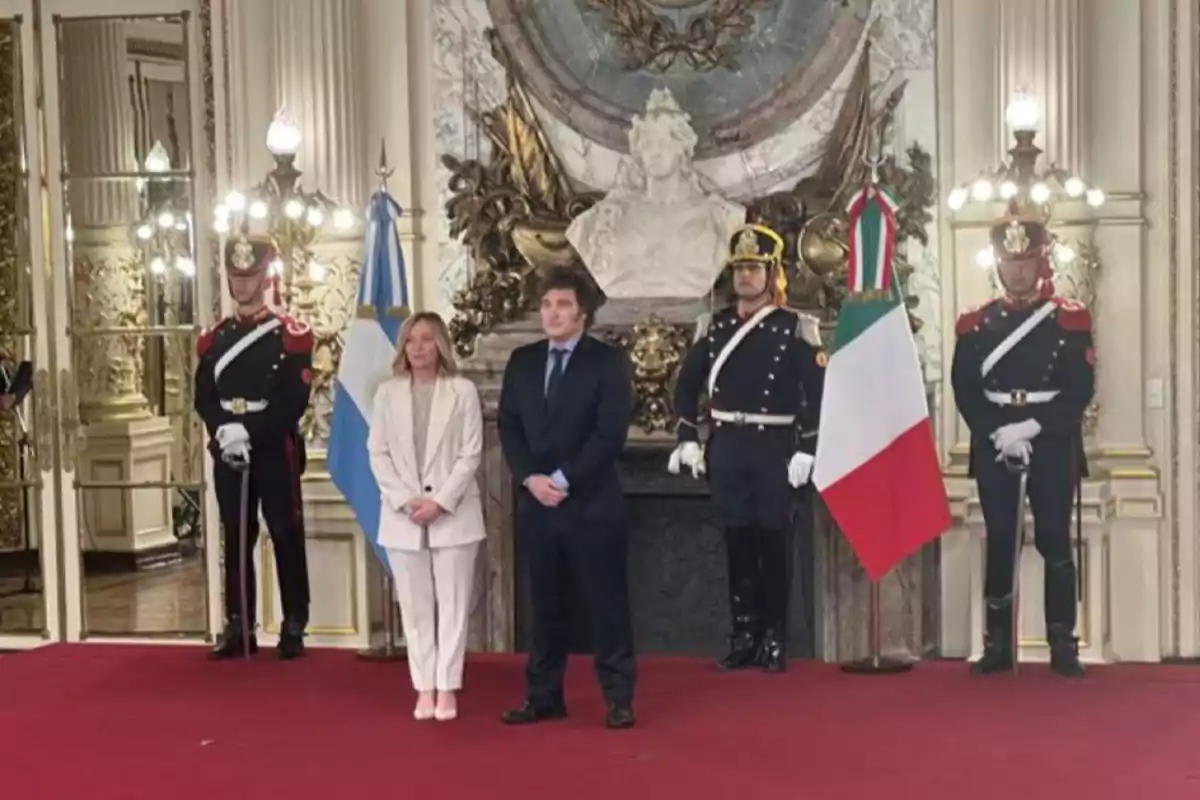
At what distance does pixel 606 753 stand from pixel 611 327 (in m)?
2.57

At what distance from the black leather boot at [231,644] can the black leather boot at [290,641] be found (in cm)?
12

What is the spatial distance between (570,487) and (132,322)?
336 centimetres

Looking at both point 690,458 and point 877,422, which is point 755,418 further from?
point 877,422

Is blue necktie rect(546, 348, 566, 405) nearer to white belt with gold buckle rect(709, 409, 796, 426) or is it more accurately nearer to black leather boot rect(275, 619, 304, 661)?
white belt with gold buckle rect(709, 409, 796, 426)

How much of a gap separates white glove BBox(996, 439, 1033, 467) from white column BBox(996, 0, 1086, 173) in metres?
1.35

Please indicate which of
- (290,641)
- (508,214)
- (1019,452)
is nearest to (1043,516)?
(1019,452)

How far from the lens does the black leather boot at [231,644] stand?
6684mm

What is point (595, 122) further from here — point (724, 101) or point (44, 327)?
point (44, 327)

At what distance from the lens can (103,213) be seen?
7.89 m

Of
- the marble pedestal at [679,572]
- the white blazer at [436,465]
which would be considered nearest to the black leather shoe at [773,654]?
the marble pedestal at [679,572]

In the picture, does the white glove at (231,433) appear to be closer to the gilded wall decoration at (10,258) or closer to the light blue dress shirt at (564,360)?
the light blue dress shirt at (564,360)

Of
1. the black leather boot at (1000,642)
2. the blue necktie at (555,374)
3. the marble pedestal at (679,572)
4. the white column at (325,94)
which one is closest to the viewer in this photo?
the blue necktie at (555,374)

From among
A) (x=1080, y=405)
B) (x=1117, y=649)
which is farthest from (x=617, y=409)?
(x=1117, y=649)

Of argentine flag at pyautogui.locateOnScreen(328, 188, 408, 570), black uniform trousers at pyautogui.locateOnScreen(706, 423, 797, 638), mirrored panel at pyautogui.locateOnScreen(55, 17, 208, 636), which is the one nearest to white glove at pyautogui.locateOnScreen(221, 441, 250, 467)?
argentine flag at pyautogui.locateOnScreen(328, 188, 408, 570)
